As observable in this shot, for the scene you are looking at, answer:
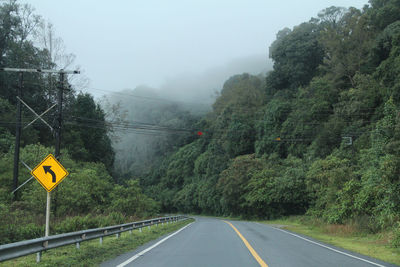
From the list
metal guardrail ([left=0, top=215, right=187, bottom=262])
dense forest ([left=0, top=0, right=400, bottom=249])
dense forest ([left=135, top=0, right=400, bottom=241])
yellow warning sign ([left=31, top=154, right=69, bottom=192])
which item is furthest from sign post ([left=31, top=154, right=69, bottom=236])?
dense forest ([left=135, top=0, right=400, bottom=241])

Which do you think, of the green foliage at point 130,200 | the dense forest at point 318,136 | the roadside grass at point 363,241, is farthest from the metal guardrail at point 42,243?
the green foliage at point 130,200

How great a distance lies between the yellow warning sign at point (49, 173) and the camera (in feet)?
39.3

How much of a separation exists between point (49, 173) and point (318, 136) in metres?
41.8

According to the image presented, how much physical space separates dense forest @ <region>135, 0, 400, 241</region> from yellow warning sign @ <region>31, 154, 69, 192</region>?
53.3ft

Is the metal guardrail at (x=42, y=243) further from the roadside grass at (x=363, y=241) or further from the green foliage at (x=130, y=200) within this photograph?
the green foliage at (x=130, y=200)

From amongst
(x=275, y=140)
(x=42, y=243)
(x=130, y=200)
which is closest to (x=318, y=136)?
(x=275, y=140)

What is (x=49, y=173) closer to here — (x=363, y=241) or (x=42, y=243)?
(x=42, y=243)

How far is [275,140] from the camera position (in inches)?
2405

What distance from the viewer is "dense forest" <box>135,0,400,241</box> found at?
24.7 metres

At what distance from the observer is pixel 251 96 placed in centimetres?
8300

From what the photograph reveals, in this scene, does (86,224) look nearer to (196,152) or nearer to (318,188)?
A: (318,188)

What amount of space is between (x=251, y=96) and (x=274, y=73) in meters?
9.89

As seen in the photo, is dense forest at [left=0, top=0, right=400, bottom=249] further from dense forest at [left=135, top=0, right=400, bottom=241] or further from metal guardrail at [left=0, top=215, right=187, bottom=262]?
metal guardrail at [left=0, top=215, right=187, bottom=262]

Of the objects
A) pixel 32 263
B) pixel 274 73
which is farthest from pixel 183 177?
pixel 32 263
